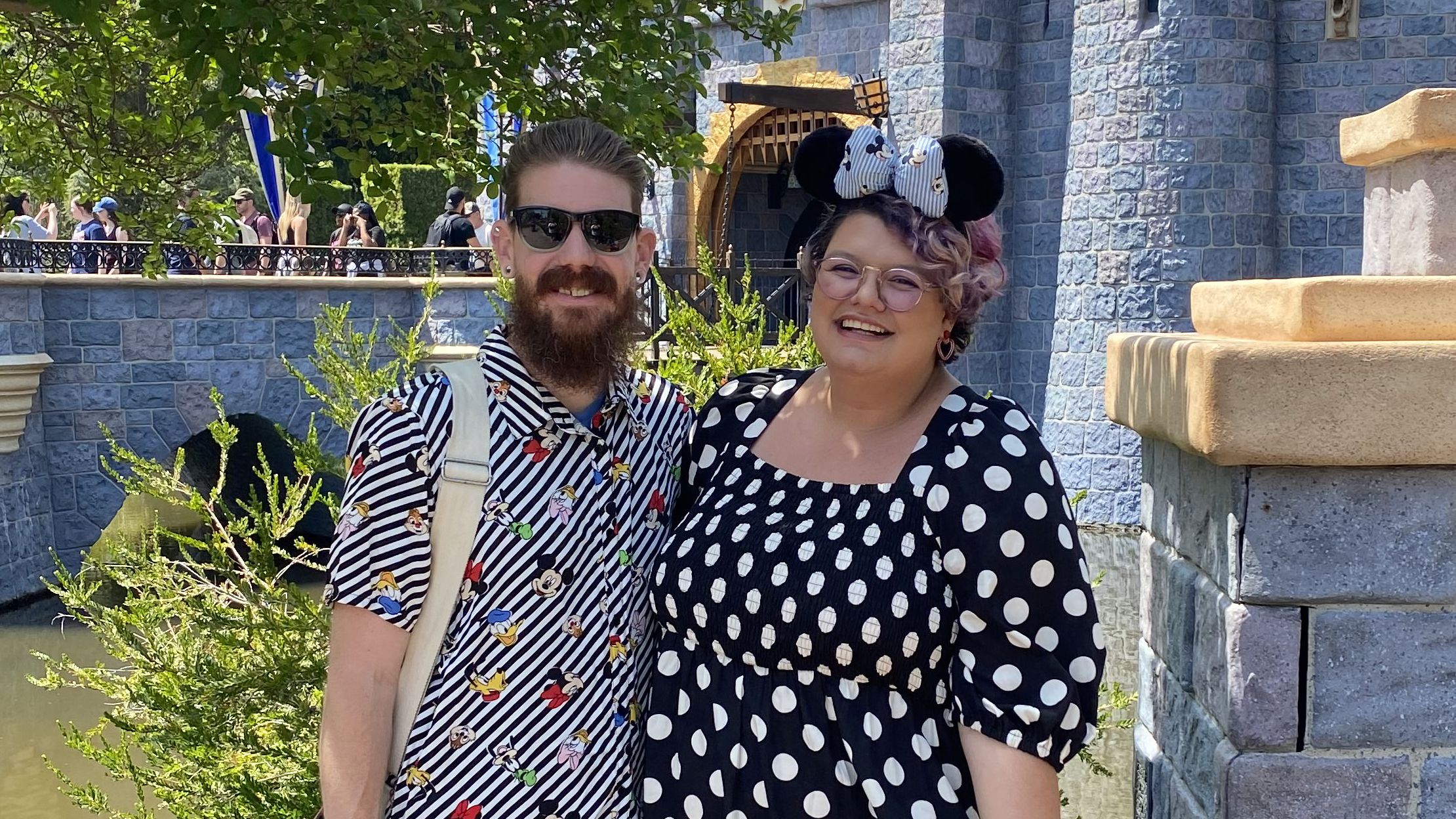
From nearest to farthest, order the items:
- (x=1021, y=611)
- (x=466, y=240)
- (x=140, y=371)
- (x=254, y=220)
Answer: (x=1021, y=611) < (x=140, y=371) < (x=466, y=240) < (x=254, y=220)

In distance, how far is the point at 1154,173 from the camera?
37.6ft

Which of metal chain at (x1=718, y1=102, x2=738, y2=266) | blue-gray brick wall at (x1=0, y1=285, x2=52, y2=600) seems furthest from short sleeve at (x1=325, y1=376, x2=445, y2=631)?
metal chain at (x1=718, y1=102, x2=738, y2=266)

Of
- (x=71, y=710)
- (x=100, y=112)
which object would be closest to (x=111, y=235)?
(x=71, y=710)

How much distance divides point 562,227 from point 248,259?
524 inches

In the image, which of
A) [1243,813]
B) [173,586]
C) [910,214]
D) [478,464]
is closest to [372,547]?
[478,464]

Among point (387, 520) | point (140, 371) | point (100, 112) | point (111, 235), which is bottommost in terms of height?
point (140, 371)

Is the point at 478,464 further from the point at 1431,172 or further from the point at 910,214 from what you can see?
the point at 1431,172

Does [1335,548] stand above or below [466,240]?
below

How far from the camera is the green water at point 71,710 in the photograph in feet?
17.7

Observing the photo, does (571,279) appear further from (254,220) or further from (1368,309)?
(254,220)

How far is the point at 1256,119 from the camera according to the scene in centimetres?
1137

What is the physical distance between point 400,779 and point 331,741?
12 centimetres

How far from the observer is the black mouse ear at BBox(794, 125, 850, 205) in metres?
1.95

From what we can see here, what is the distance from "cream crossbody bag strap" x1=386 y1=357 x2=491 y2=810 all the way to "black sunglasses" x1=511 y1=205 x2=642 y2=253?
28 centimetres
